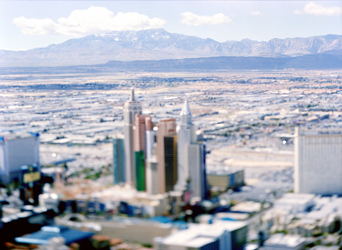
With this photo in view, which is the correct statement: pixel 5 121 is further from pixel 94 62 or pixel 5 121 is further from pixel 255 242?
pixel 255 242

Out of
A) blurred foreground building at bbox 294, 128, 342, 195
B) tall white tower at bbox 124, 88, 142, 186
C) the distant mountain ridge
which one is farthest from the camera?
the distant mountain ridge

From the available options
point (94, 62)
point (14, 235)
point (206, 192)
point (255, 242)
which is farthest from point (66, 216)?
point (94, 62)

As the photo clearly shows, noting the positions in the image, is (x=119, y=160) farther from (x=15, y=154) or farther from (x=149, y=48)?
(x=149, y=48)

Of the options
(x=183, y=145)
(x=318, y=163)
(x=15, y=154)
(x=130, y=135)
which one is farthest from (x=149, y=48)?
(x=318, y=163)

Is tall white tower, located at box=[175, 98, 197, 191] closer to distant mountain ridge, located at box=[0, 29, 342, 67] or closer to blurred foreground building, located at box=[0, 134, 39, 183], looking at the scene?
blurred foreground building, located at box=[0, 134, 39, 183]

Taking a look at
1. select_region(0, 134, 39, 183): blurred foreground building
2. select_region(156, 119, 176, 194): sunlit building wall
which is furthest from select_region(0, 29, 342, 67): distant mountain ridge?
select_region(0, 134, 39, 183): blurred foreground building

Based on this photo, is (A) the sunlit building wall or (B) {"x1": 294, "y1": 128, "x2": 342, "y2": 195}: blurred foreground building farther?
(A) the sunlit building wall
